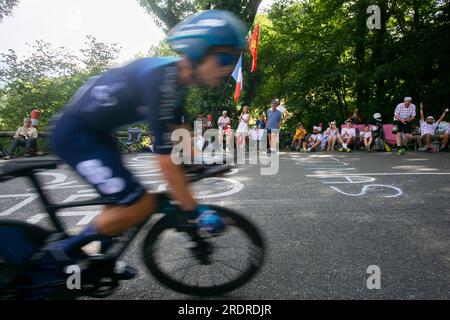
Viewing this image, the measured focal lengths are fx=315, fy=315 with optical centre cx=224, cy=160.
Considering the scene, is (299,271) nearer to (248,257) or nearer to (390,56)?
(248,257)

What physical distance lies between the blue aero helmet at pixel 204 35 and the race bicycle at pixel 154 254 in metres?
0.73

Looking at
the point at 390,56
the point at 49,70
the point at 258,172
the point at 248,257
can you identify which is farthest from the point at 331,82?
the point at 248,257

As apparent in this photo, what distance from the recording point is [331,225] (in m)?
3.73

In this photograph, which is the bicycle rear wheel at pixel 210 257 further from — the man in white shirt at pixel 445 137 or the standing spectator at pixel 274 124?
the man in white shirt at pixel 445 137

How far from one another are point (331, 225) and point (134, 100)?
278 centimetres

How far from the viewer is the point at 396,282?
241 centimetres

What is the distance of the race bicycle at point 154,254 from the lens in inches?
77.3

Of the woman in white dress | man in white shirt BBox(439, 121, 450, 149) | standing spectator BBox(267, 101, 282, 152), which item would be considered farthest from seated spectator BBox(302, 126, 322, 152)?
man in white shirt BBox(439, 121, 450, 149)

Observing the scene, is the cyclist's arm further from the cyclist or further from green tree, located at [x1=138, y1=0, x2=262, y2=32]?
green tree, located at [x1=138, y1=0, x2=262, y2=32]

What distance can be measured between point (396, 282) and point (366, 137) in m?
11.4

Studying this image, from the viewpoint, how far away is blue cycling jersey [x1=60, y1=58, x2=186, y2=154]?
183 cm

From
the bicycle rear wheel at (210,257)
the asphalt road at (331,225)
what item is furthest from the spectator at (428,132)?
the bicycle rear wheel at (210,257)

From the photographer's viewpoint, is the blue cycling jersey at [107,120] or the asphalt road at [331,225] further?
the asphalt road at [331,225]
